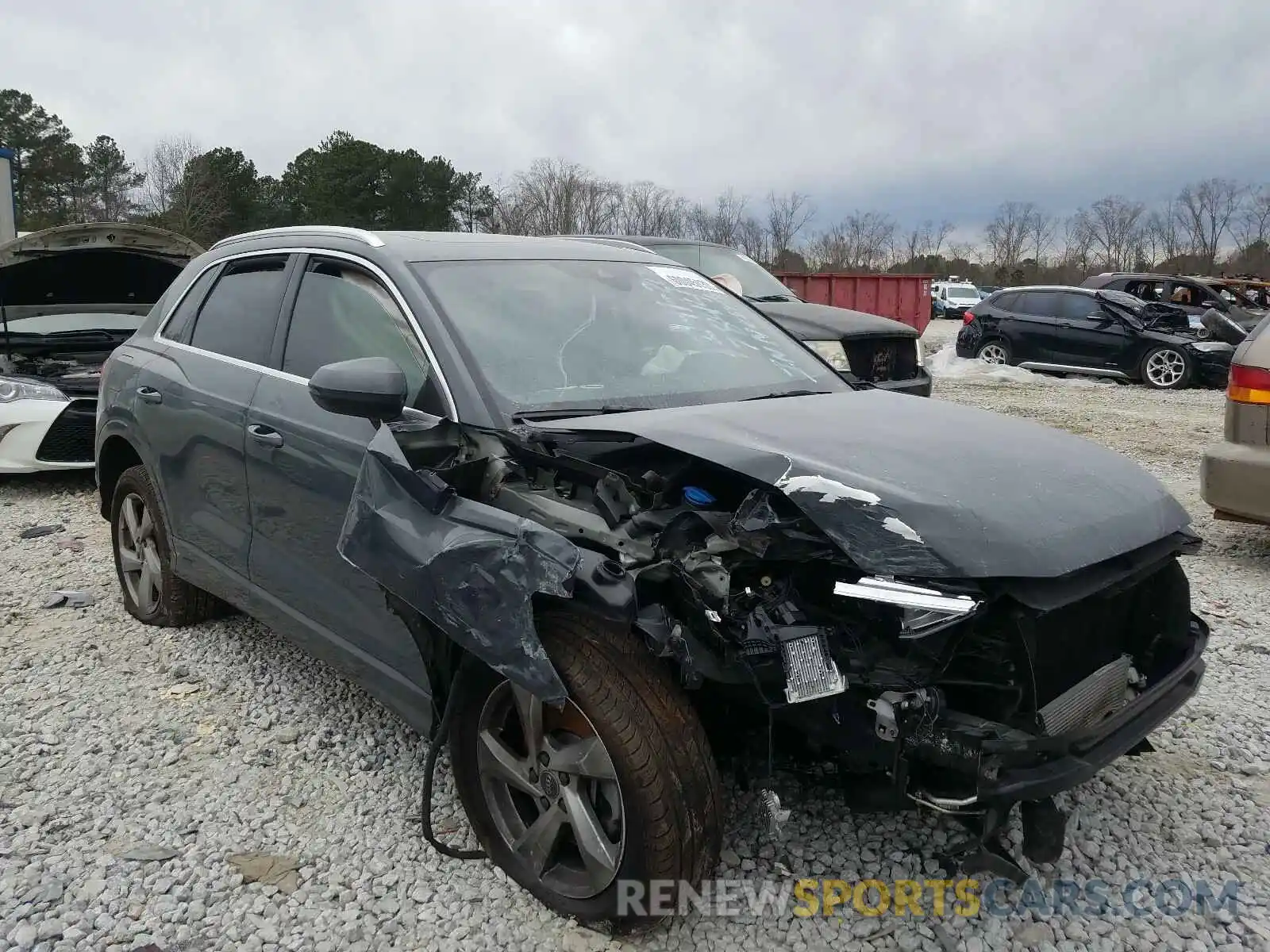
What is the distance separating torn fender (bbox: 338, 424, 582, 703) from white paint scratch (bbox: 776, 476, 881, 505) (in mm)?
519

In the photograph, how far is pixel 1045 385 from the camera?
582 inches

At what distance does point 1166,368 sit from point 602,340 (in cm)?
1399

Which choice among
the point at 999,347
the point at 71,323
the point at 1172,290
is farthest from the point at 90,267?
the point at 1172,290

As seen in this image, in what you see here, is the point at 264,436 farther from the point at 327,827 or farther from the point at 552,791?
the point at 552,791

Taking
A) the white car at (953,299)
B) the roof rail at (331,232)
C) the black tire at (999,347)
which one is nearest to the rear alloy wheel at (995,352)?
the black tire at (999,347)

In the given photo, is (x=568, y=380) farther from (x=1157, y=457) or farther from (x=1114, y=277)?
(x=1114, y=277)

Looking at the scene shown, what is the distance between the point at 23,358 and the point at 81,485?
123 centimetres

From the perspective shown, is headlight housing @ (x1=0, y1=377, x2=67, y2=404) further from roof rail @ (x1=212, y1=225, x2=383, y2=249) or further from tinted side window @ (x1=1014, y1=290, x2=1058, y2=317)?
tinted side window @ (x1=1014, y1=290, x2=1058, y2=317)

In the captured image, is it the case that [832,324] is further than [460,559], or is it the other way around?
[832,324]

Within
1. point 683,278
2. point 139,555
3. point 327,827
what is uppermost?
point 683,278

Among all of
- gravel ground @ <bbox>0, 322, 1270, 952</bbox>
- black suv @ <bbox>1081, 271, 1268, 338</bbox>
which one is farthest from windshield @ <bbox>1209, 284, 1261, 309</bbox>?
gravel ground @ <bbox>0, 322, 1270, 952</bbox>

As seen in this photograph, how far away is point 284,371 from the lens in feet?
11.3

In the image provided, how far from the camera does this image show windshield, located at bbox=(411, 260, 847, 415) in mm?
2955

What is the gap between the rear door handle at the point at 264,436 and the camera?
10.6 ft
